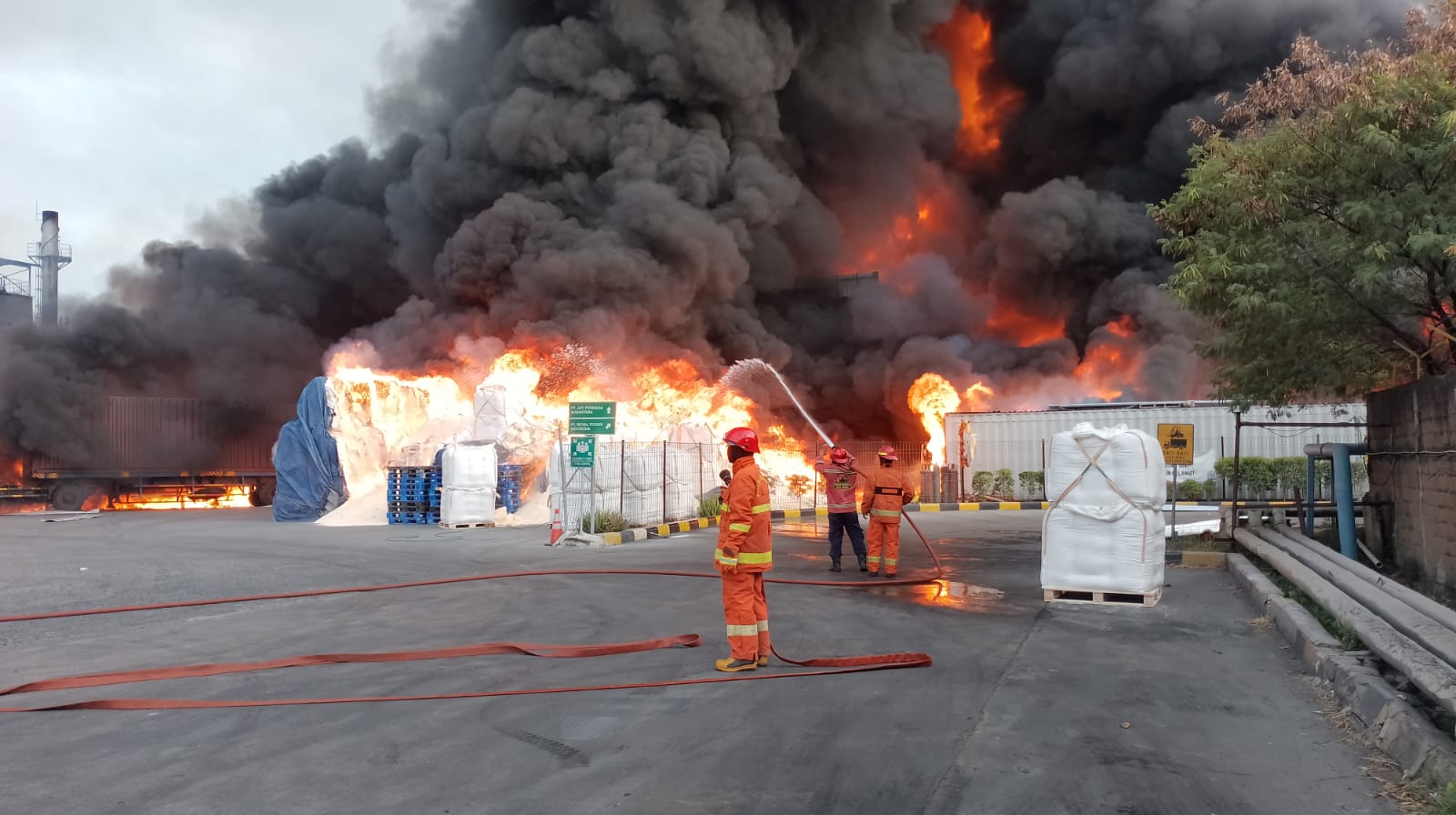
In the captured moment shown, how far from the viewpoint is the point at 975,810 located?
12.2 feet

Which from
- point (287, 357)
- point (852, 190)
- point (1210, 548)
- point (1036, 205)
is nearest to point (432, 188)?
point (287, 357)

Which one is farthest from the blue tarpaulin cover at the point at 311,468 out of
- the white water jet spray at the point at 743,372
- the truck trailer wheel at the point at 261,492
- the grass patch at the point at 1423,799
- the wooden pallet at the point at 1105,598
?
the grass patch at the point at 1423,799

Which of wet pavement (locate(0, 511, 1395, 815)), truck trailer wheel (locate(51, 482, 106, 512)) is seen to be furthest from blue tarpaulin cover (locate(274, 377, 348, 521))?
wet pavement (locate(0, 511, 1395, 815))

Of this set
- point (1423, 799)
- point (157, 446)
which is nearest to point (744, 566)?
point (1423, 799)

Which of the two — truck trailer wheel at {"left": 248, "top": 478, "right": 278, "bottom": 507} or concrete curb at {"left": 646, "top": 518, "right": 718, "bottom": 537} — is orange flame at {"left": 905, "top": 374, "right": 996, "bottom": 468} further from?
truck trailer wheel at {"left": 248, "top": 478, "right": 278, "bottom": 507}

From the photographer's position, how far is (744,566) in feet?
20.4

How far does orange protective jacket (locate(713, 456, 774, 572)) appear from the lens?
243 inches

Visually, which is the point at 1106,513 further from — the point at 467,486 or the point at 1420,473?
the point at 467,486

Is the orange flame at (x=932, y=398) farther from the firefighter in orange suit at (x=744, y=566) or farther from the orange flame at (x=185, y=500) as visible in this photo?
the firefighter in orange suit at (x=744, y=566)

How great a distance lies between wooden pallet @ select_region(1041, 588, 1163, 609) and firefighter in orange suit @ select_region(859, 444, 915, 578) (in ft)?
6.53

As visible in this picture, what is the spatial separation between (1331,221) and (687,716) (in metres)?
9.29

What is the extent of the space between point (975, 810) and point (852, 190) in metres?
37.7

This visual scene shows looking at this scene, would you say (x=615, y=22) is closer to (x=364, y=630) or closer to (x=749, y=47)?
(x=749, y=47)

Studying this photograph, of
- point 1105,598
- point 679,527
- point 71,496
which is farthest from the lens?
point 71,496
